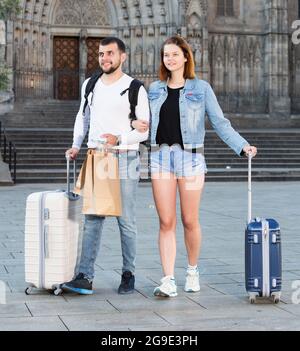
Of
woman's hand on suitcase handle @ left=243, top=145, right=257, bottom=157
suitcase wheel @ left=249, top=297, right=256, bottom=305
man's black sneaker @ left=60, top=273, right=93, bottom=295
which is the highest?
woman's hand on suitcase handle @ left=243, top=145, right=257, bottom=157

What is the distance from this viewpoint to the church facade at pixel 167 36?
29.3 m

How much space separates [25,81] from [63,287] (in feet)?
76.4

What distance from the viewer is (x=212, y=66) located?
30.9 metres

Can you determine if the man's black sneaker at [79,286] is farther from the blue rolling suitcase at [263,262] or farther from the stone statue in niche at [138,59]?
the stone statue in niche at [138,59]

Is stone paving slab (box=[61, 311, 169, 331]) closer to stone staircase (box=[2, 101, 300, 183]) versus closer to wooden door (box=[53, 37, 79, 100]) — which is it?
stone staircase (box=[2, 101, 300, 183])

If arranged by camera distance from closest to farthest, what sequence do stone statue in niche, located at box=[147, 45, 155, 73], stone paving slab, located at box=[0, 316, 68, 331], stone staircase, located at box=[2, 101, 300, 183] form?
stone paving slab, located at box=[0, 316, 68, 331] < stone staircase, located at box=[2, 101, 300, 183] < stone statue in niche, located at box=[147, 45, 155, 73]

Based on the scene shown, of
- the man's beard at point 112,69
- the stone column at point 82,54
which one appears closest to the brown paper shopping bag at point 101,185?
the man's beard at point 112,69

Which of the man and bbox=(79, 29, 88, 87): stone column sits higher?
bbox=(79, 29, 88, 87): stone column

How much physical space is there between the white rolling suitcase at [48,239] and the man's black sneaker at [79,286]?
0.20 feet

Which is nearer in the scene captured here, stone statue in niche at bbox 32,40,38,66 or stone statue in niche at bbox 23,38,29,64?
stone statue in niche at bbox 23,38,29,64

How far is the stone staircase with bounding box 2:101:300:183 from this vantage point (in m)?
21.0

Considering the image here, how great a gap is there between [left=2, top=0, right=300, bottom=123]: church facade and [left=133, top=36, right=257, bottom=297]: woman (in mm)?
22750

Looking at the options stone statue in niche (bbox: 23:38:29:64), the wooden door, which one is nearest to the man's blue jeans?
stone statue in niche (bbox: 23:38:29:64)
